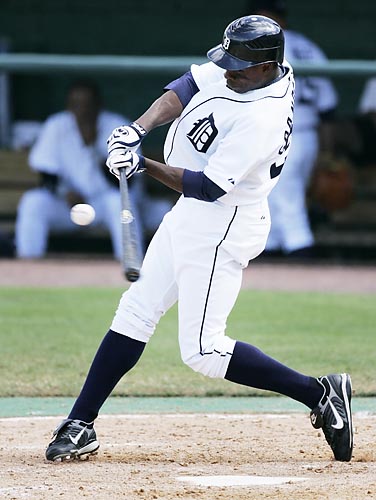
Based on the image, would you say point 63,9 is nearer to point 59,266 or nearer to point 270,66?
point 59,266

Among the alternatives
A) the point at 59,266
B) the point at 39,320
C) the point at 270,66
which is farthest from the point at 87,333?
the point at 270,66

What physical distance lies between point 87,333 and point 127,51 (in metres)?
5.12

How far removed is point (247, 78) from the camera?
386cm

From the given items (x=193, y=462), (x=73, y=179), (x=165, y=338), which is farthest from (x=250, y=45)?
(x=73, y=179)

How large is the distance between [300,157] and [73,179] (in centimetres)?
184

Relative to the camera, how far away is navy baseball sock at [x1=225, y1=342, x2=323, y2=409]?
4004 mm

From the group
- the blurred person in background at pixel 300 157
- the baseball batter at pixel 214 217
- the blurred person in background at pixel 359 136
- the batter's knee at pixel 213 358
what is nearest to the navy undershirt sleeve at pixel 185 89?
the baseball batter at pixel 214 217

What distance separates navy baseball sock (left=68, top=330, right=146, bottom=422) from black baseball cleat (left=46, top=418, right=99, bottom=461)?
0.04m

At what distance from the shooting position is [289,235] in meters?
9.19

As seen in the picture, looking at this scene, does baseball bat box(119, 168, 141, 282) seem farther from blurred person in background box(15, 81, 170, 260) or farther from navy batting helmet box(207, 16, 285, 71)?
blurred person in background box(15, 81, 170, 260)

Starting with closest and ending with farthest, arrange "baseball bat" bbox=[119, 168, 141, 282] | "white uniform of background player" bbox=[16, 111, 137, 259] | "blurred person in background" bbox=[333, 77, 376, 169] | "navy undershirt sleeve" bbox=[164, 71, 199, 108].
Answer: "baseball bat" bbox=[119, 168, 141, 282], "navy undershirt sleeve" bbox=[164, 71, 199, 108], "white uniform of background player" bbox=[16, 111, 137, 259], "blurred person in background" bbox=[333, 77, 376, 169]

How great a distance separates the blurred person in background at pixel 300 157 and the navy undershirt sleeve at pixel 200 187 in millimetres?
5260

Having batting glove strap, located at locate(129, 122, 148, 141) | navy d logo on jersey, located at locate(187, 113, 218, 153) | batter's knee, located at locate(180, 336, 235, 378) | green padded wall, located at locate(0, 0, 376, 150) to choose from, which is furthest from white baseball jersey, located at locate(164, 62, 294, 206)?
green padded wall, located at locate(0, 0, 376, 150)

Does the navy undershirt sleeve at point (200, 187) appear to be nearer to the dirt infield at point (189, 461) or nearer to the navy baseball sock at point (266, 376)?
the navy baseball sock at point (266, 376)
